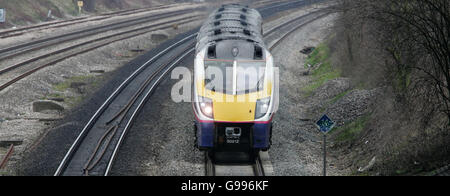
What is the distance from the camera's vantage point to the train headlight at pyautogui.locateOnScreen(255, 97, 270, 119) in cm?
1739

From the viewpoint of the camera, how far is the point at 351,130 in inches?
846

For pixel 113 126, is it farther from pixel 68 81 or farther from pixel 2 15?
pixel 2 15

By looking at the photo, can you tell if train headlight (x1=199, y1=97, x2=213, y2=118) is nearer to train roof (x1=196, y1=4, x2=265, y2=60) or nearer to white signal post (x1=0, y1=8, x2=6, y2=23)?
train roof (x1=196, y1=4, x2=265, y2=60)

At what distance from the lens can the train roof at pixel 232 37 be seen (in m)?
19.0

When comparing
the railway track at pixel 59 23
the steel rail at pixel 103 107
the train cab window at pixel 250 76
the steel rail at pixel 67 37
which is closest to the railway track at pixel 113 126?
the steel rail at pixel 103 107

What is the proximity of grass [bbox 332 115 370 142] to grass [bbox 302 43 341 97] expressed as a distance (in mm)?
7054

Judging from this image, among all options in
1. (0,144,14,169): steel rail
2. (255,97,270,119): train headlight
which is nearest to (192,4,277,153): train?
(255,97,270,119): train headlight

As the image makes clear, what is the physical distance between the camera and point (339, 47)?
36.2m

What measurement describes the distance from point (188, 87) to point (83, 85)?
539cm

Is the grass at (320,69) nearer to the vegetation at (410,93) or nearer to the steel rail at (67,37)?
the vegetation at (410,93)

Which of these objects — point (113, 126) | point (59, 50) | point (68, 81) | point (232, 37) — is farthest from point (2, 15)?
point (232, 37)

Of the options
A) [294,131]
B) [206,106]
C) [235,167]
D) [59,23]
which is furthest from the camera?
[59,23]

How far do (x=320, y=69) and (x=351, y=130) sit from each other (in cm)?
1311
